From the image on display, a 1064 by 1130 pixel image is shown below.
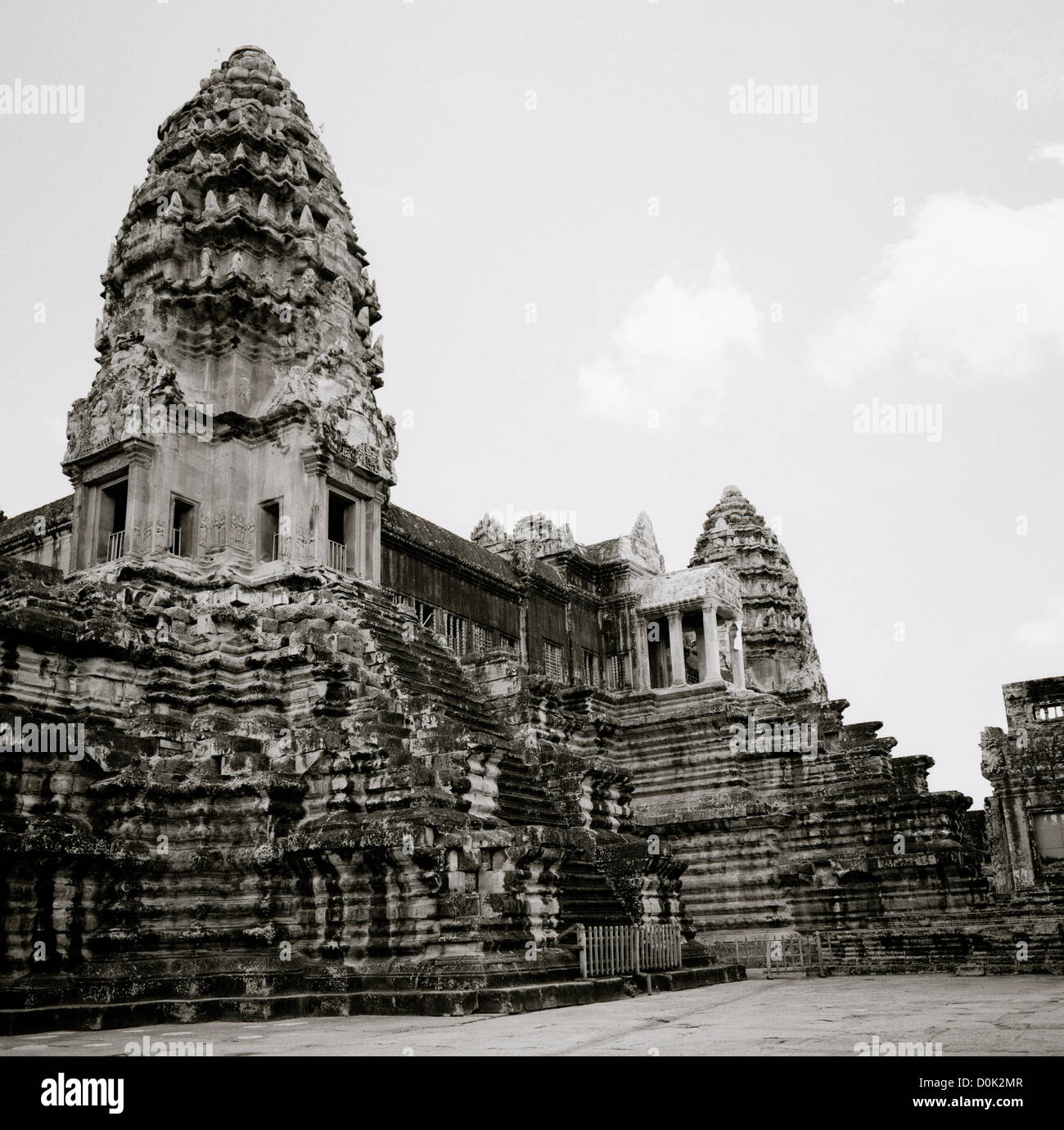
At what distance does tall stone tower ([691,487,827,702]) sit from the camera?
53875 mm

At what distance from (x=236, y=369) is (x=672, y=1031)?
17.7m

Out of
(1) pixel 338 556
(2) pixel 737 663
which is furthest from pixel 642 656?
(1) pixel 338 556

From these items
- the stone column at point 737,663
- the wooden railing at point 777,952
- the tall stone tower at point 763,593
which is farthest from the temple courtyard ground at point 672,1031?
the tall stone tower at point 763,593

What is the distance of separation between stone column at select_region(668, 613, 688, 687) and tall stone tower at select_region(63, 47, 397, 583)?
47.2ft

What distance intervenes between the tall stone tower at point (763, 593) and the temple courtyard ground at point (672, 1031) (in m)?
35.9

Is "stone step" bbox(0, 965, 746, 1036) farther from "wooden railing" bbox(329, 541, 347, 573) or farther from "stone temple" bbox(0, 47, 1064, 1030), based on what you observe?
"wooden railing" bbox(329, 541, 347, 573)

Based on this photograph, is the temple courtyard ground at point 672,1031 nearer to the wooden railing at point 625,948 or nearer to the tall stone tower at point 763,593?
the wooden railing at point 625,948

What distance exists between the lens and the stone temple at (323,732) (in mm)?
16750

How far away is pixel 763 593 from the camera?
54.4 metres

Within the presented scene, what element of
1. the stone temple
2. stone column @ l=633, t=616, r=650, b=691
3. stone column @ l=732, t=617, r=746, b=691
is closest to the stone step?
the stone temple

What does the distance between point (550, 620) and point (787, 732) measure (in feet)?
26.8

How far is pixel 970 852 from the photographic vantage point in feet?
91.1

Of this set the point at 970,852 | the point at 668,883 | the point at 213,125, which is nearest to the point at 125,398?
the point at 213,125

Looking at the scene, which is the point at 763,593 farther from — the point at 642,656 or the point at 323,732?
the point at 323,732
